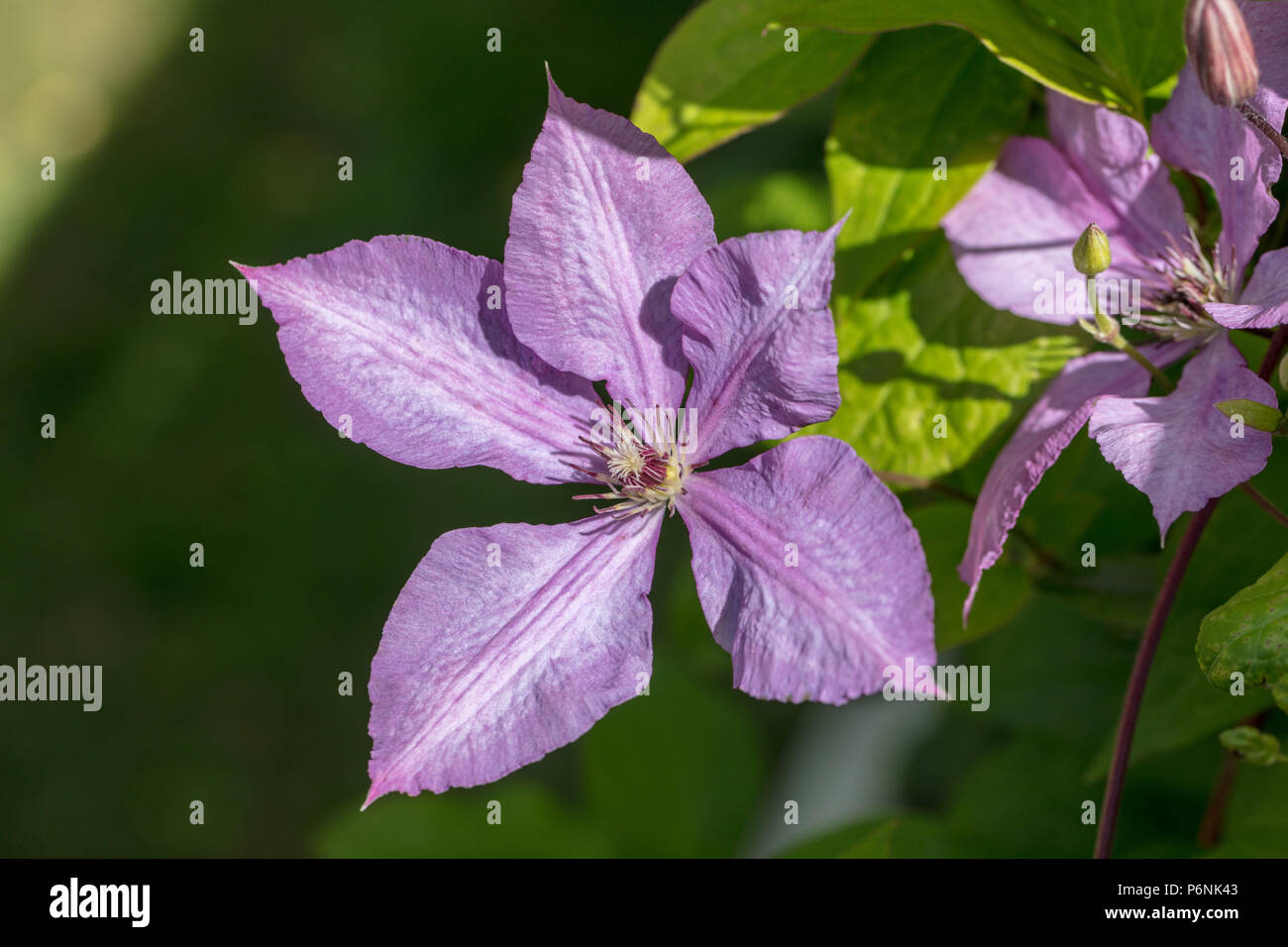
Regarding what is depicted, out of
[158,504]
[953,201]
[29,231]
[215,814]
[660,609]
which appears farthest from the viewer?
[29,231]

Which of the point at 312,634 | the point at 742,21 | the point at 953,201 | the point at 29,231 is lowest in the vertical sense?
the point at 312,634

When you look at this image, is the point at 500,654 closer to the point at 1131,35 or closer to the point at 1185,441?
the point at 1185,441

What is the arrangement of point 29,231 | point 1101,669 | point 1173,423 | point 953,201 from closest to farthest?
point 1173,423 < point 953,201 < point 1101,669 < point 29,231

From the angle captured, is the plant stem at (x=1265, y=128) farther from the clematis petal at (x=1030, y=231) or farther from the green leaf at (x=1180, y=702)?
the green leaf at (x=1180, y=702)

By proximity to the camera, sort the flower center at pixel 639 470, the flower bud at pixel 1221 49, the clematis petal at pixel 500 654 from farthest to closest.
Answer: the flower center at pixel 639 470, the clematis petal at pixel 500 654, the flower bud at pixel 1221 49

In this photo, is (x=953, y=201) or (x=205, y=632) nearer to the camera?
(x=953, y=201)

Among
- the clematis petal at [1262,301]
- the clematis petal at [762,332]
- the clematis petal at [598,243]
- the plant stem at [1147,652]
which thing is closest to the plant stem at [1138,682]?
the plant stem at [1147,652]
